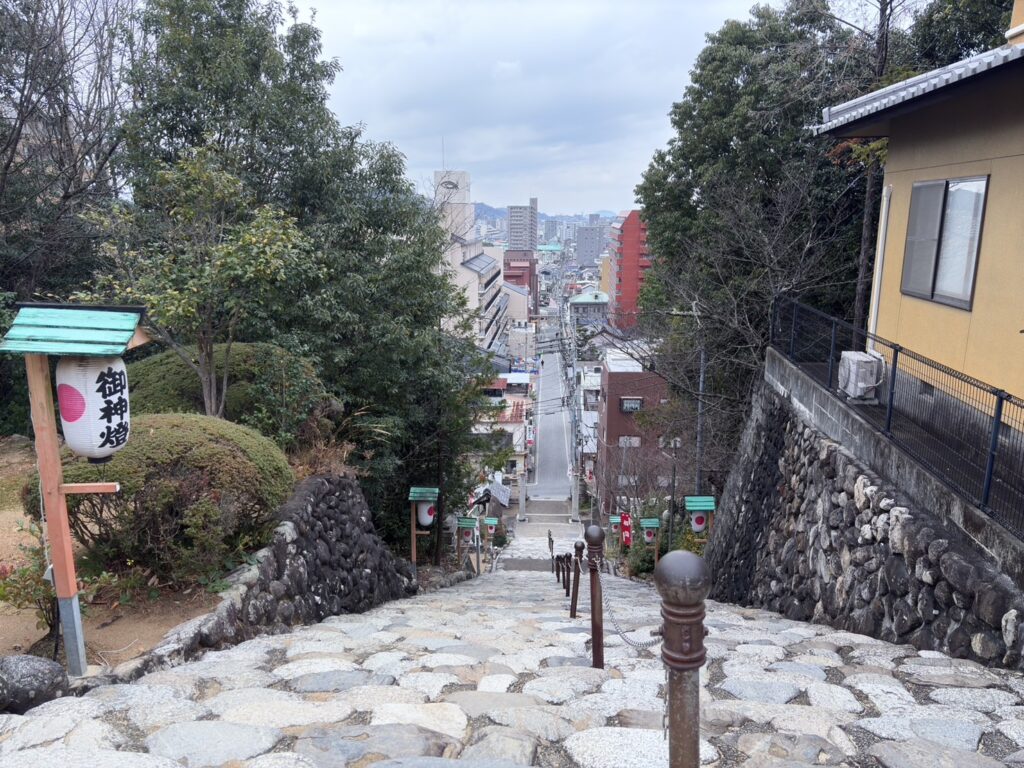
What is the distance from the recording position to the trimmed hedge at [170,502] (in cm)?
555

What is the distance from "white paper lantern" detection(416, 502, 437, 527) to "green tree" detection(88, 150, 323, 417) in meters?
5.09

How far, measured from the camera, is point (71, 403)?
14.7ft

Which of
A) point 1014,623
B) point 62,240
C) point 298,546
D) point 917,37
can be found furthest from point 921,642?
point 62,240

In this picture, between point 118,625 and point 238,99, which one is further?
point 238,99

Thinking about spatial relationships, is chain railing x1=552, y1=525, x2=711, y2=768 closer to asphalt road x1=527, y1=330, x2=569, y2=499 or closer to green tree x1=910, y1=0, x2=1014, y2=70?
green tree x1=910, y1=0, x2=1014, y2=70

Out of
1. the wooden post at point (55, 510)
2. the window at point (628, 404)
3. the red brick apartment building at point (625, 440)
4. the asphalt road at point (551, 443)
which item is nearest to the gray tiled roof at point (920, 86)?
the wooden post at point (55, 510)

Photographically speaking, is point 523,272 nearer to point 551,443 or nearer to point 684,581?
point 551,443

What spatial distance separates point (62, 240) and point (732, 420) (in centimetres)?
1582

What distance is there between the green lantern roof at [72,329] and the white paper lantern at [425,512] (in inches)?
392

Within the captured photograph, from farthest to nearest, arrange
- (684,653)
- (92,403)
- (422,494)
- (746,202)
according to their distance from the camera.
Result: 1. (746,202)
2. (422,494)
3. (92,403)
4. (684,653)

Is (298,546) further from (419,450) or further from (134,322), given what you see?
(419,450)

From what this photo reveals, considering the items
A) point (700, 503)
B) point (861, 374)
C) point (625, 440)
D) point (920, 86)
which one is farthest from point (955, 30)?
point (625, 440)

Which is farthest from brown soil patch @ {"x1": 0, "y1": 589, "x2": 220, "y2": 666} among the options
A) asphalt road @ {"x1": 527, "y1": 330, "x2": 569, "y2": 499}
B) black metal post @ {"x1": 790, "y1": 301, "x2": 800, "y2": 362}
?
asphalt road @ {"x1": 527, "y1": 330, "x2": 569, "y2": 499}

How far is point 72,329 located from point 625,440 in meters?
32.4
